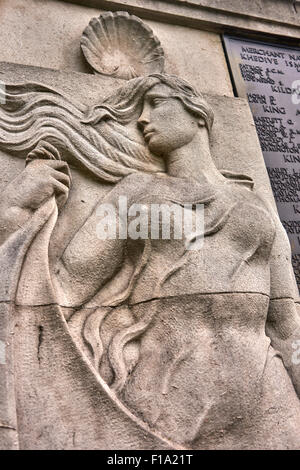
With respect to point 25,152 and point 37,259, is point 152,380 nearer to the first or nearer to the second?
point 37,259

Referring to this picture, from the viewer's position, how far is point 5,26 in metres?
3.78

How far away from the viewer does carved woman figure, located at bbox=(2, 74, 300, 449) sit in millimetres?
2439

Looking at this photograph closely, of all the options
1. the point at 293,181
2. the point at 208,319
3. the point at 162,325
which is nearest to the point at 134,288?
the point at 162,325

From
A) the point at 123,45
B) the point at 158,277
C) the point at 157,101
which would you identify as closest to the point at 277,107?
the point at 123,45

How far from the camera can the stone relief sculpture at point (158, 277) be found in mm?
2430

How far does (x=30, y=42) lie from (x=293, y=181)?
2576 millimetres

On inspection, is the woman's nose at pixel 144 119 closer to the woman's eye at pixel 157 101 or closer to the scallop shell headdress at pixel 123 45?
the woman's eye at pixel 157 101

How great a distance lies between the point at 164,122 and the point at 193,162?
35cm

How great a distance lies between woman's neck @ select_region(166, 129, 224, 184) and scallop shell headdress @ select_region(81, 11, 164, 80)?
1.05m

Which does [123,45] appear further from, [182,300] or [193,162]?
[182,300]

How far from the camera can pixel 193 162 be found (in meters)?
3.18

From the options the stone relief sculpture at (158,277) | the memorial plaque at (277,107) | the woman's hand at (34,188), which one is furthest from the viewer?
the memorial plaque at (277,107)

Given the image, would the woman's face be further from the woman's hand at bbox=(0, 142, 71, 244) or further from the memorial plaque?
the memorial plaque

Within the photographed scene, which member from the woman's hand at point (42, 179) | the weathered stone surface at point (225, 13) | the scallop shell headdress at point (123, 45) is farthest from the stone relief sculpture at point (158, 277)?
the weathered stone surface at point (225, 13)
